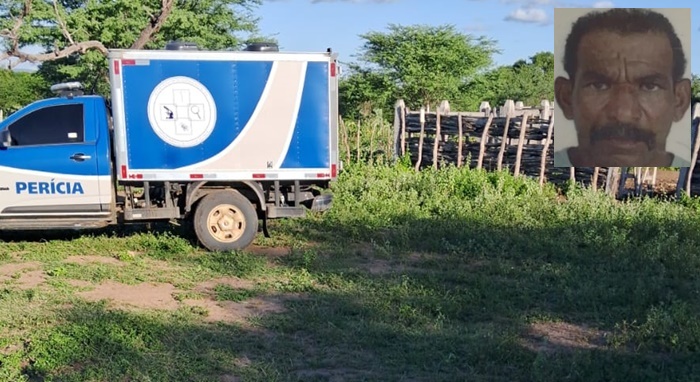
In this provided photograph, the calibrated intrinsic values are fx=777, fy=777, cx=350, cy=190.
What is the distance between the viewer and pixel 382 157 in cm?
1769

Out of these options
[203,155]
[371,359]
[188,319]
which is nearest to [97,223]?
[203,155]

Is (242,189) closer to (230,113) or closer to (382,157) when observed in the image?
(230,113)

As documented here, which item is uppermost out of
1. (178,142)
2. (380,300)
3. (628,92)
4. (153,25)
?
(153,25)

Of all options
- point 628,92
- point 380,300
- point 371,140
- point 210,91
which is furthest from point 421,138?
point 380,300

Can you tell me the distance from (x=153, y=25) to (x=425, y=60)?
45.2 ft

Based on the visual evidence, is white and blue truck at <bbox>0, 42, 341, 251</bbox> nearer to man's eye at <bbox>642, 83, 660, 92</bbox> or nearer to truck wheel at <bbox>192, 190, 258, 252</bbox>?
truck wheel at <bbox>192, 190, 258, 252</bbox>

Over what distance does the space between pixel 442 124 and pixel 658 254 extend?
868 centimetres

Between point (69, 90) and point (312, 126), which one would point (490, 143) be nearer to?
point (312, 126)

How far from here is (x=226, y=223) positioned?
Result: 377 inches

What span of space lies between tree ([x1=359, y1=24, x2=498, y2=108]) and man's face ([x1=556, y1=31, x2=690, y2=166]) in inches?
679

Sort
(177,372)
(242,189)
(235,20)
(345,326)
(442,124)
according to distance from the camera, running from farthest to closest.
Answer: (235,20) < (442,124) < (242,189) < (345,326) < (177,372)

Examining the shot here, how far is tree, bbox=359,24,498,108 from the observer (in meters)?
30.8

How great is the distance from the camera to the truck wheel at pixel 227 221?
31.2 ft

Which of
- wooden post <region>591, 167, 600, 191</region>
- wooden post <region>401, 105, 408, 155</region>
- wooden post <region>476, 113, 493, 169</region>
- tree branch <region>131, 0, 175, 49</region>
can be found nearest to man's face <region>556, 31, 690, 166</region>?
wooden post <region>591, 167, 600, 191</region>
